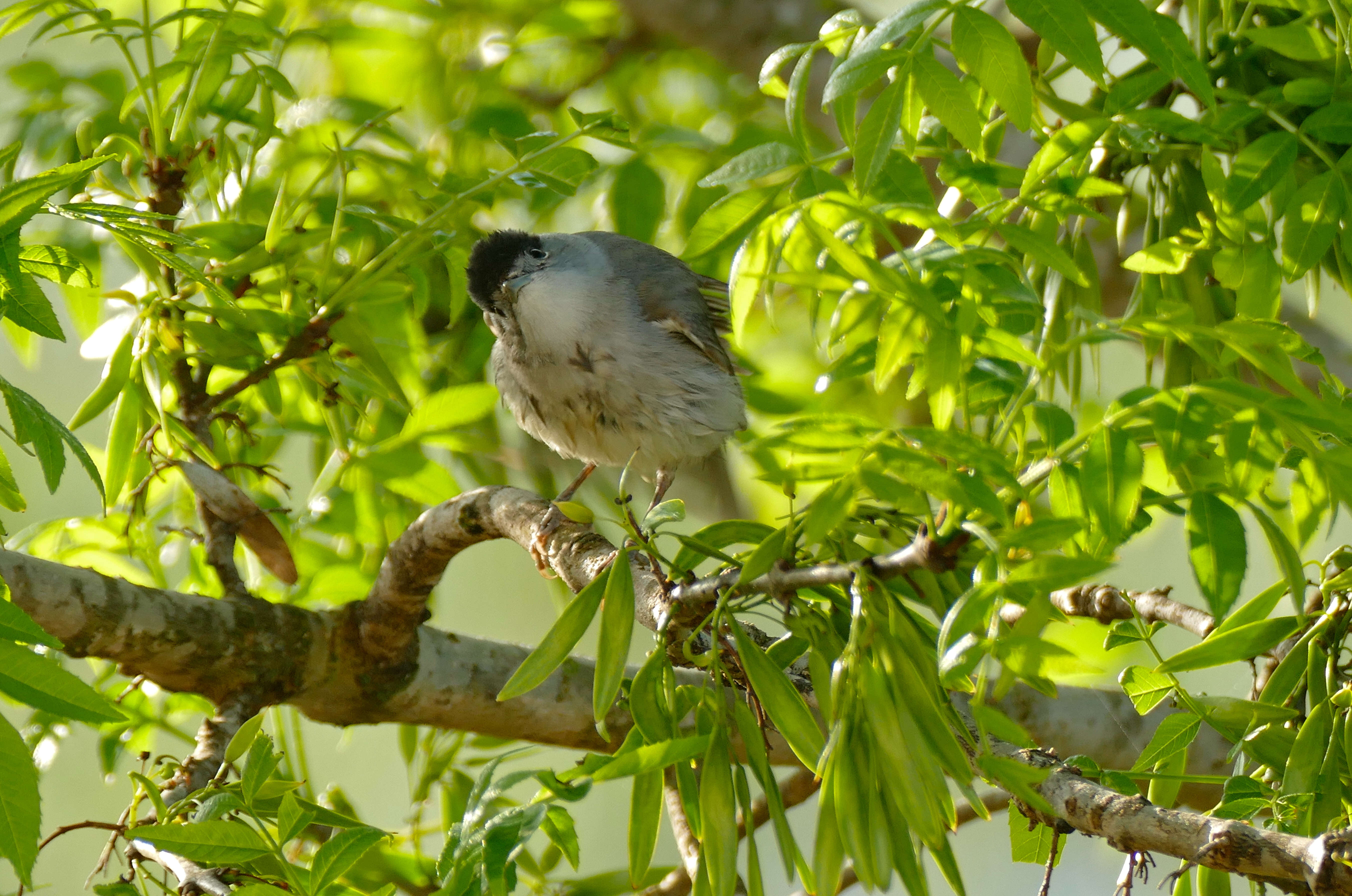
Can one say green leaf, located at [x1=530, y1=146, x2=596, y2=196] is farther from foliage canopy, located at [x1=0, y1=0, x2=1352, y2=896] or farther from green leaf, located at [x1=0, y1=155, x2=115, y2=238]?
green leaf, located at [x1=0, y1=155, x2=115, y2=238]

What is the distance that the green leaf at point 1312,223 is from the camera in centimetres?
99

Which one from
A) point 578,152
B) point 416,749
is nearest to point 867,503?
point 578,152

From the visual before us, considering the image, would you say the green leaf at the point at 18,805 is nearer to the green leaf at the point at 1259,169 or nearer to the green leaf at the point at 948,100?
the green leaf at the point at 948,100

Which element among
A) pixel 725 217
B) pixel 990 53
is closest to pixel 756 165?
pixel 725 217

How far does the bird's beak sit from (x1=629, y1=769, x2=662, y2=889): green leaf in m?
1.17

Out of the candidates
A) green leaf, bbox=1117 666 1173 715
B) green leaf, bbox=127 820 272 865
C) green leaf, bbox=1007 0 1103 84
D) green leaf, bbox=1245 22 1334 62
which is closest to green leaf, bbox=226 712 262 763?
green leaf, bbox=127 820 272 865

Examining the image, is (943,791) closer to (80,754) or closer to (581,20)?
(581,20)

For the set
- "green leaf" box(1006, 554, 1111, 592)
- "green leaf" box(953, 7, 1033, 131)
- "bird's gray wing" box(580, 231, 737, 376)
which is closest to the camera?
"green leaf" box(1006, 554, 1111, 592)

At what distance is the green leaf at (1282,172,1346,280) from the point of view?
0.99 metres

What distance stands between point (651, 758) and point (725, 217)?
0.61 metres

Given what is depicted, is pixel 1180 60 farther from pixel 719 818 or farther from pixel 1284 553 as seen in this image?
pixel 719 818

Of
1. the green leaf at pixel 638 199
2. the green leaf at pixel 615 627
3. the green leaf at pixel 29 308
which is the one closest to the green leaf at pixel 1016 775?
the green leaf at pixel 615 627

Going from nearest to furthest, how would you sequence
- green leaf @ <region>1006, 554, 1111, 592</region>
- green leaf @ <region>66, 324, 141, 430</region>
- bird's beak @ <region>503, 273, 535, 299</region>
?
green leaf @ <region>1006, 554, 1111, 592</region> < green leaf @ <region>66, 324, 141, 430</region> < bird's beak @ <region>503, 273, 535, 299</region>

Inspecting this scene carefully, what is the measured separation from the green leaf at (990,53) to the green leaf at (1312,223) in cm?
31
